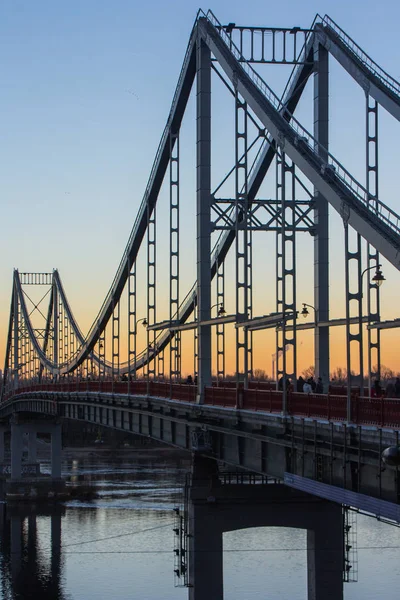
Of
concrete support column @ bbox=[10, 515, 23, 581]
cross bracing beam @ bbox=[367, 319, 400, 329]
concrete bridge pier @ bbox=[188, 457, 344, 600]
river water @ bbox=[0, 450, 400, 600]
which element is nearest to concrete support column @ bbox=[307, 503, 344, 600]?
concrete bridge pier @ bbox=[188, 457, 344, 600]

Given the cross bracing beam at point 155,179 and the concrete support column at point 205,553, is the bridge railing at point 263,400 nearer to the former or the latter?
the concrete support column at point 205,553

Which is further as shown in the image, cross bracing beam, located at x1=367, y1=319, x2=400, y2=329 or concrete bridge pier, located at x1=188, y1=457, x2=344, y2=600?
concrete bridge pier, located at x1=188, y1=457, x2=344, y2=600

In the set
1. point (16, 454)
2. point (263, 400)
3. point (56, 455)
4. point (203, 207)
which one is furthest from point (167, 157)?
point (16, 454)

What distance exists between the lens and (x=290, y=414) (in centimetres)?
2991

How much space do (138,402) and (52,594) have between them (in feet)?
33.4

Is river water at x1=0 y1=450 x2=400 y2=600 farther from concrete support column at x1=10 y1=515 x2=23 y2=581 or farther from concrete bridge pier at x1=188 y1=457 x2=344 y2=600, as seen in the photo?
concrete bridge pier at x1=188 y1=457 x2=344 y2=600

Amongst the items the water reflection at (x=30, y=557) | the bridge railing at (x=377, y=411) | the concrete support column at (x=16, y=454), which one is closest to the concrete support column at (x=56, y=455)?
the concrete support column at (x=16, y=454)

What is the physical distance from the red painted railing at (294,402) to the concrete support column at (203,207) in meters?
1.64

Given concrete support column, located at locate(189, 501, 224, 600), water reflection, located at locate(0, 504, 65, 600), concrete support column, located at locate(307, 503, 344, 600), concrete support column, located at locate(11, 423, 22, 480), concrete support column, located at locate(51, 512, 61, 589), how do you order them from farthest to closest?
concrete support column, located at locate(11, 423, 22, 480) → concrete support column, located at locate(51, 512, 61, 589) → water reflection, located at locate(0, 504, 65, 600) → concrete support column, located at locate(307, 503, 344, 600) → concrete support column, located at locate(189, 501, 224, 600)

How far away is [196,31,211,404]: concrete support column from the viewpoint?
4431 centimetres

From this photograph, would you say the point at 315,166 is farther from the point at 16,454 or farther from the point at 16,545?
the point at 16,454

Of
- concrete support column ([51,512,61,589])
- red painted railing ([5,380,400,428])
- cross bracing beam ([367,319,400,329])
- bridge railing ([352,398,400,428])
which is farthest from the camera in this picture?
concrete support column ([51,512,61,589])

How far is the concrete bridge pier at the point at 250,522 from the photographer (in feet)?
131

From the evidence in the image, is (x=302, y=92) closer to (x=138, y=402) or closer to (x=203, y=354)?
(x=203, y=354)
